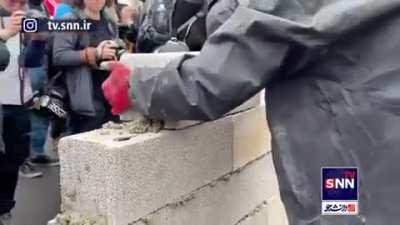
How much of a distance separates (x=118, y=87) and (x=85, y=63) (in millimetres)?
2367

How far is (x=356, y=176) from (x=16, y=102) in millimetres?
3172

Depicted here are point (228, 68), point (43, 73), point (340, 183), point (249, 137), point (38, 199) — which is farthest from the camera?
point (38, 199)

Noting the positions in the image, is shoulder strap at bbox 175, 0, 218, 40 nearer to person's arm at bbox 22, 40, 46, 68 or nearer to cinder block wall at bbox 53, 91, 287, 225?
cinder block wall at bbox 53, 91, 287, 225

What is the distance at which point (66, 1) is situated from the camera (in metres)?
4.79

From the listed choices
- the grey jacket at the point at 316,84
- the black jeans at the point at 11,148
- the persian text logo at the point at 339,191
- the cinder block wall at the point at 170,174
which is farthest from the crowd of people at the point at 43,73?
the persian text logo at the point at 339,191

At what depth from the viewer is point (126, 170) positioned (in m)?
2.24

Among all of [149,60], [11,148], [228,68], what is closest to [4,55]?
[11,148]

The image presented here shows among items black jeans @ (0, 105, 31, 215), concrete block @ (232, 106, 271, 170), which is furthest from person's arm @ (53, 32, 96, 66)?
concrete block @ (232, 106, 271, 170)

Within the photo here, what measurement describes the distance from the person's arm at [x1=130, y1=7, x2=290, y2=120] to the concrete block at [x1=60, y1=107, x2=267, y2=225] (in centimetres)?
27

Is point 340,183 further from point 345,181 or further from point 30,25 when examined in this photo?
point 30,25

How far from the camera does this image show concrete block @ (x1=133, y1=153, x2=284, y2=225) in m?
2.58

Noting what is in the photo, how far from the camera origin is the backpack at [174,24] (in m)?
3.15

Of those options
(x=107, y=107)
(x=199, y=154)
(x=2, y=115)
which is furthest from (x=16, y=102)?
(x=199, y=154)

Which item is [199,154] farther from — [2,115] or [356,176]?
[2,115]
